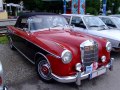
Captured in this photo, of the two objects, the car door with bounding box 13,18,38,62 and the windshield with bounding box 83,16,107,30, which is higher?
the windshield with bounding box 83,16,107,30

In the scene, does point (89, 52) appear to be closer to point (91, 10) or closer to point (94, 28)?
point (94, 28)

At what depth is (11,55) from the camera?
7.10 m

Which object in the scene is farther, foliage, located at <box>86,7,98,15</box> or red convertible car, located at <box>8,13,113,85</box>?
foliage, located at <box>86,7,98,15</box>

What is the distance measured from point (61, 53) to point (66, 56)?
0.13 meters

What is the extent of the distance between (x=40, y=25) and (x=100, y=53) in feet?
6.54

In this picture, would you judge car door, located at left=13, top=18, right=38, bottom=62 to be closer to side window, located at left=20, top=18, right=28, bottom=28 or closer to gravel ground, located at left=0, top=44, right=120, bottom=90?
side window, located at left=20, top=18, right=28, bottom=28

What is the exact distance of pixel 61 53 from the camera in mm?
4125

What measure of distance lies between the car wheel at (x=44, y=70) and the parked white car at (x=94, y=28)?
257 cm

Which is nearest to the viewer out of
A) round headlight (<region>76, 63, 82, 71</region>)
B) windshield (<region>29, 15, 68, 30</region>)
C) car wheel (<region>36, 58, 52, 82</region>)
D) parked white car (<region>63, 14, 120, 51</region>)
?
round headlight (<region>76, 63, 82, 71</region>)

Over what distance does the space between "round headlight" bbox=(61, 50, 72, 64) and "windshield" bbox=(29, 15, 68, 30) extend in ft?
5.74

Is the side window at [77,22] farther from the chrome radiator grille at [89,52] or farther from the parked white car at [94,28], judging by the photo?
the chrome radiator grille at [89,52]

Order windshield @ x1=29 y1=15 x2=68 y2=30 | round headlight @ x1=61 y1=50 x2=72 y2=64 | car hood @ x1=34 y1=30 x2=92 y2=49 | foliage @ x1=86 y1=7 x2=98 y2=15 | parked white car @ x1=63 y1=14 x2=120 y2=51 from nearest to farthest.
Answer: round headlight @ x1=61 y1=50 x2=72 y2=64 < car hood @ x1=34 y1=30 x2=92 y2=49 < windshield @ x1=29 y1=15 x2=68 y2=30 < parked white car @ x1=63 y1=14 x2=120 y2=51 < foliage @ x1=86 y1=7 x2=98 y2=15

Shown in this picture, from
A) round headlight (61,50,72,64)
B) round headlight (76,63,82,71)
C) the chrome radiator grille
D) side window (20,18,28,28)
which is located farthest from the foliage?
round headlight (61,50,72,64)

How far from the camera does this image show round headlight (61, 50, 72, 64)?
4117mm
